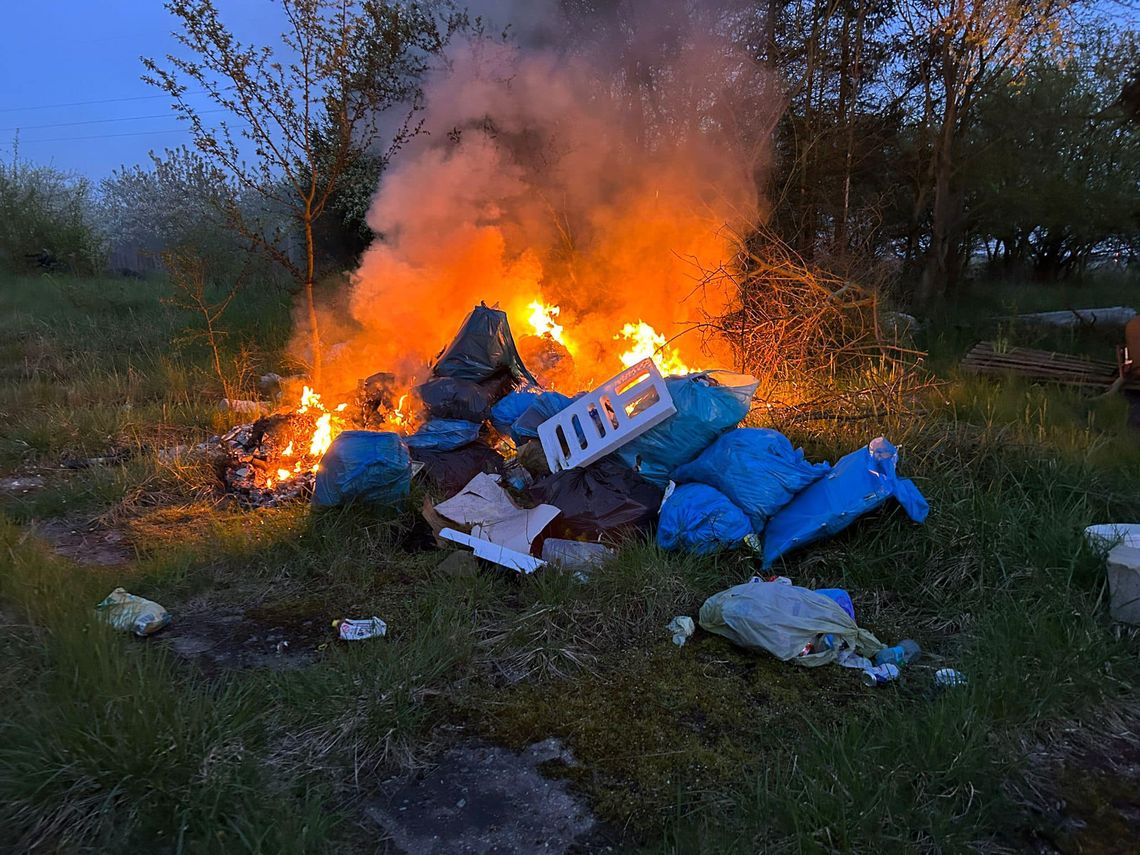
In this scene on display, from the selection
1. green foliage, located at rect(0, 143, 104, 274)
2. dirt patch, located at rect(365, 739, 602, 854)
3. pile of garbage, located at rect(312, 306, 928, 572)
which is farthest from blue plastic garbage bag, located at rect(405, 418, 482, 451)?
green foliage, located at rect(0, 143, 104, 274)

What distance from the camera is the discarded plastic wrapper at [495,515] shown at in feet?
11.1

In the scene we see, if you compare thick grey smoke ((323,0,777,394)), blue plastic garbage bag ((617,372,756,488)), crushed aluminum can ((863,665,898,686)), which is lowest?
crushed aluminum can ((863,665,898,686))

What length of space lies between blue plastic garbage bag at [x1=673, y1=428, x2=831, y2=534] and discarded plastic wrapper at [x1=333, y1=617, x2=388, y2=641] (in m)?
1.68

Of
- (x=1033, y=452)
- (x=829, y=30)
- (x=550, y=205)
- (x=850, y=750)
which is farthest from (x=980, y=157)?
(x=850, y=750)

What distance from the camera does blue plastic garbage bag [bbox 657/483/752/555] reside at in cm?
321

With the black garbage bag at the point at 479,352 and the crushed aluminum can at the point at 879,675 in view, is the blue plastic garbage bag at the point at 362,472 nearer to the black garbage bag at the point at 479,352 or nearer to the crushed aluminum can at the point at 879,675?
the black garbage bag at the point at 479,352

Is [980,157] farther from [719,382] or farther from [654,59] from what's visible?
[719,382]

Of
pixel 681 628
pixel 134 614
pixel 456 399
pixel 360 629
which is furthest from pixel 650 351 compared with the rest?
pixel 134 614

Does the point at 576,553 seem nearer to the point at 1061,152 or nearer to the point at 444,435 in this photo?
the point at 444,435

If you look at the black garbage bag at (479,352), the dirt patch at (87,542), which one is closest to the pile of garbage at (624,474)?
the black garbage bag at (479,352)

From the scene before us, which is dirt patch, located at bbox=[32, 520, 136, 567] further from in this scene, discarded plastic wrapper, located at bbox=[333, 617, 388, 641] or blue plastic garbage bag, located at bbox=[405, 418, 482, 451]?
blue plastic garbage bag, located at bbox=[405, 418, 482, 451]

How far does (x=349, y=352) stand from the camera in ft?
20.6

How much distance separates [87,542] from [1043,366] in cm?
700

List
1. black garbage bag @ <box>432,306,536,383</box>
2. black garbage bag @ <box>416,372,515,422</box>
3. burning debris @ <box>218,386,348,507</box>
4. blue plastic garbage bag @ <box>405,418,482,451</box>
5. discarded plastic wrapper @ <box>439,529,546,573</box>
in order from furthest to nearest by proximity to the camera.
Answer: black garbage bag @ <box>432,306,536,383</box>, black garbage bag @ <box>416,372,515,422</box>, blue plastic garbage bag @ <box>405,418,482,451</box>, burning debris @ <box>218,386,348,507</box>, discarded plastic wrapper @ <box>439,529,546,573</box>
